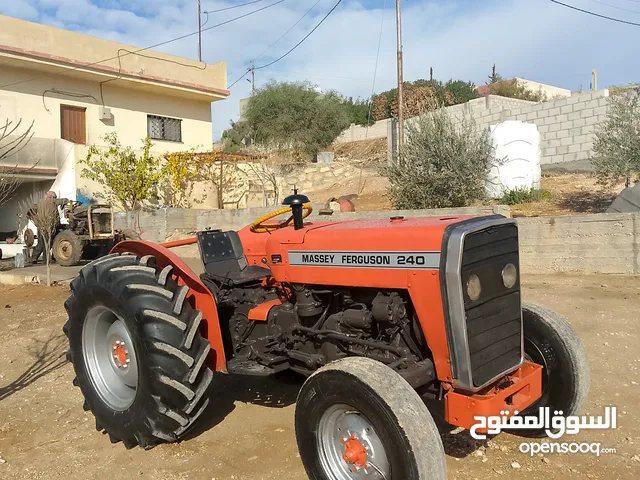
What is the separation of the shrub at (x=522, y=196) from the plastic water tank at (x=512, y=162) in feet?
0.42

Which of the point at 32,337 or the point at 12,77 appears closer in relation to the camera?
the point at 32,337

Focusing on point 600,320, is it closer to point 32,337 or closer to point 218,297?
point 218,297

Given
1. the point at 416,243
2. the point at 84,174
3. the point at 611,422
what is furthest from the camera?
the point at 84,174

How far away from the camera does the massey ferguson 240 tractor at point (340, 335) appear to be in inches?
101

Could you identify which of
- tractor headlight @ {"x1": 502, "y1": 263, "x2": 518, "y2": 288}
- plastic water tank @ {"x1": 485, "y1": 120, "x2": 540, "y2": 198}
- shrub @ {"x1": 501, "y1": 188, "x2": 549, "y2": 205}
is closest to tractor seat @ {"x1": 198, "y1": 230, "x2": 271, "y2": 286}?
tractor headlight @ {"x1": 502, "y1": 263, "x2": 518, "y2": 288}

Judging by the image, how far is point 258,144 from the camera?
27.2 metres

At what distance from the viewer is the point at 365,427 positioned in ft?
8.43

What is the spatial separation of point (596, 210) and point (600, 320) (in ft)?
17.5

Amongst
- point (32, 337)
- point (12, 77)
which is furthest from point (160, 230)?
point (32, 337)

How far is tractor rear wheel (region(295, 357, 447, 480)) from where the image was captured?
232 cm

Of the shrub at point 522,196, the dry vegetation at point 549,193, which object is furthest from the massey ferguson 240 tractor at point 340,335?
the shrub at point 522,196

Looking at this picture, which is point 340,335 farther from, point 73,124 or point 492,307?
point 73,124

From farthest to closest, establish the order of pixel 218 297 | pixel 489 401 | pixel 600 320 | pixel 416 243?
pixel 600 320
pixel 218 297
pixel 416 243
pixel 489 401

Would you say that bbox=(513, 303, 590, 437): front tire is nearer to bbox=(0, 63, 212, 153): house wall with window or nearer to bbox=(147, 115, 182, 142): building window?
bbox=(0, 63, 212, 153): house wall with window
